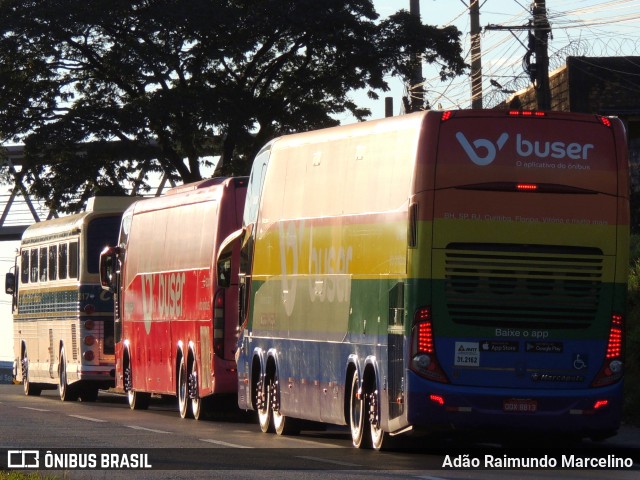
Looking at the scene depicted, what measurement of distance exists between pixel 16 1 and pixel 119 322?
16468 millimetres

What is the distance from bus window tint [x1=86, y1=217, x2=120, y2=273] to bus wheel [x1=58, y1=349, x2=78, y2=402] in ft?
6.66

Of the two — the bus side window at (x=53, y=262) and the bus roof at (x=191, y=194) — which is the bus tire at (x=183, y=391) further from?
Result: the bus side window at (x=53, y=262)

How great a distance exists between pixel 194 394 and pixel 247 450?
7.81 m

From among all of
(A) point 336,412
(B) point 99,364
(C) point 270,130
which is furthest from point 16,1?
(A) point 336,412

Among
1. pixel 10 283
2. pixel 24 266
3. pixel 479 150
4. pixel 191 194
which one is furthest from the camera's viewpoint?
pixel 10 283

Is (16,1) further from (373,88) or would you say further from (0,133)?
(373,88)

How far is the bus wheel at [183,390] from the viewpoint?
26609mm

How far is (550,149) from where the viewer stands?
16969 millimetres

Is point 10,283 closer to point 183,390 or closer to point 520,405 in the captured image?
point 183,390

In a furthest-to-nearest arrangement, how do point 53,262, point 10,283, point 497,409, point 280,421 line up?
1. point 10,283
2. point 53,262
3. point 280,421
4. point 497,409

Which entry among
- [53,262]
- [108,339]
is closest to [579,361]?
[108,339]

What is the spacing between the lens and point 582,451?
18516 mm

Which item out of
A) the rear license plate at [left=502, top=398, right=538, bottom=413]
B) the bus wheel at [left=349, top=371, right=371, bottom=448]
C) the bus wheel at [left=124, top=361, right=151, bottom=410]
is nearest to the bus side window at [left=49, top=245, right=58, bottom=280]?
the bus wheel at [left=124, top=361, right=151, bottom=410]

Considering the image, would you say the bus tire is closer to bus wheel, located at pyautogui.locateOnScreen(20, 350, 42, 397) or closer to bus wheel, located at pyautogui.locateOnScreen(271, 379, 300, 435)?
bus wheel, located at pyautogui.locateOnScreen(271, 379, 300, 435)
